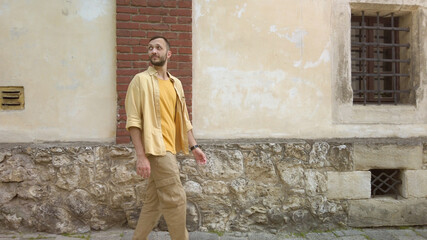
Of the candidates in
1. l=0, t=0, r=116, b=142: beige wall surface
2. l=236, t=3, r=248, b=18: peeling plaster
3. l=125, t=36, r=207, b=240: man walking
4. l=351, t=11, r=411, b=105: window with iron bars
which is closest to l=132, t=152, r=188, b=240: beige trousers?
l=125, t=36, r=207, b=240: man walking

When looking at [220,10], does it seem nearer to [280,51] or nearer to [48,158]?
[280,51]

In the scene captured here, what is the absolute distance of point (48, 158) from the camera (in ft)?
11.8

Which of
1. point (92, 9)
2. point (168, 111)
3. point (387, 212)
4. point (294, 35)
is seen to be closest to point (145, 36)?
point (92, 9)

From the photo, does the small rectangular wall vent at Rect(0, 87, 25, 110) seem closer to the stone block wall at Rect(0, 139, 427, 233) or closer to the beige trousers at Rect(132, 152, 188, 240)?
the stone block wall at Rect(0, 139, 427, 233)

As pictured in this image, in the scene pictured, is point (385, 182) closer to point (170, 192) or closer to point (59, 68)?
point (170, 192)

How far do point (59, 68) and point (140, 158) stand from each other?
167 centimetres

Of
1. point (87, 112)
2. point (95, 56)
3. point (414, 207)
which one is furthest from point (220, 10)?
point (414, 207)

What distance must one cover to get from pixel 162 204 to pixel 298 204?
176 cm

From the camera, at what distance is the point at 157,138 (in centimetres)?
271

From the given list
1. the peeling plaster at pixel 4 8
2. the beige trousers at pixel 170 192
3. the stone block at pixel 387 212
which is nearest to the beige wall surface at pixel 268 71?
the stone block at pixel 387 212

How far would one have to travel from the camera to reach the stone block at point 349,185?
395 cm

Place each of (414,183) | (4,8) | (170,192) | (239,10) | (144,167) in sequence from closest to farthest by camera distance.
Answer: (144,167) < (170,192) < (4,8) < (239,10) < (414,183)

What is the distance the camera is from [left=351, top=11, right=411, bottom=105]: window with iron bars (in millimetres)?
4207

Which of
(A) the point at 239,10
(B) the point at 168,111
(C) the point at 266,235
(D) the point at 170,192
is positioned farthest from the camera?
(A) the point at 239,10
